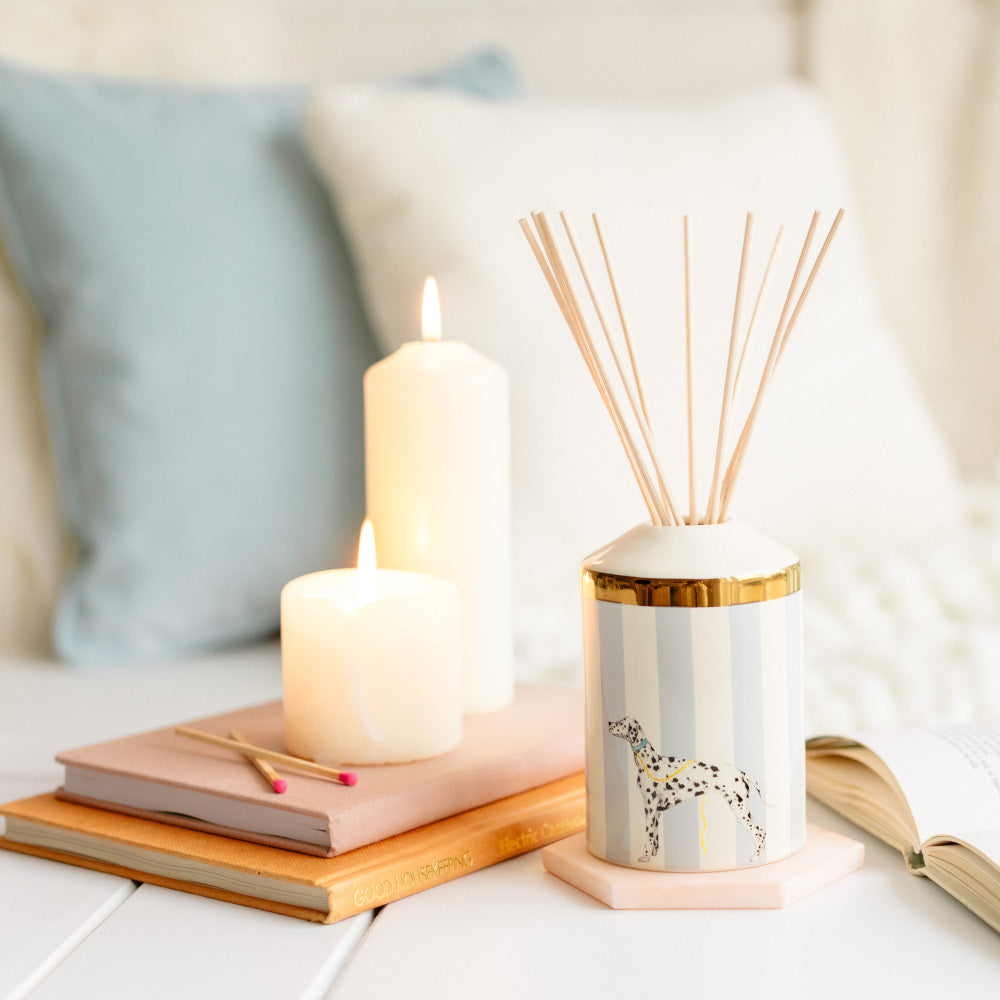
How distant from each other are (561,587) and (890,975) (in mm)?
605

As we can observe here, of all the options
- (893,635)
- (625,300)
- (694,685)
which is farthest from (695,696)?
(625,300)

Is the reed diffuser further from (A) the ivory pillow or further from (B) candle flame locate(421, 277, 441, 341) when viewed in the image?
(A) the ivory pillow

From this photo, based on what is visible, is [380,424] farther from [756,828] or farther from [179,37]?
[179,37]

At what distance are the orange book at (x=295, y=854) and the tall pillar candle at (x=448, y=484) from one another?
0.11 m

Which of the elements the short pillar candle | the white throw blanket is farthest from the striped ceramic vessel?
the white throw blanket

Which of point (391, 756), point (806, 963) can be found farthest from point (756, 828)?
point (391, 756)

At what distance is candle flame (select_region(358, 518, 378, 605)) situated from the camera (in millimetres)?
635

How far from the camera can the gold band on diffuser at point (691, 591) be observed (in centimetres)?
54

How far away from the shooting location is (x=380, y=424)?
754 millimetres

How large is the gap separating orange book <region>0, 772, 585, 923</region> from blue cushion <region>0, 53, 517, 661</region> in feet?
1.44

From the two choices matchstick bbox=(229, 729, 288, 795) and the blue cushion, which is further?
the blue cushion

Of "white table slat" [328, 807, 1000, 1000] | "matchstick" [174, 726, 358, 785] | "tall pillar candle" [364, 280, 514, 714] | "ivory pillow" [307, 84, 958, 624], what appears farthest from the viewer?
"ivory pillow" [307, 84, 958, 624]

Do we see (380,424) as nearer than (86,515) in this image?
Yes

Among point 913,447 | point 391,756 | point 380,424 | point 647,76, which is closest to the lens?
point 391,756
